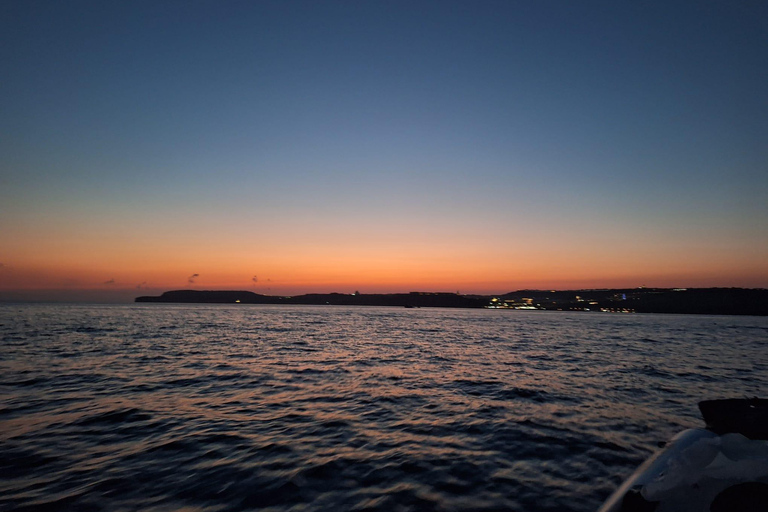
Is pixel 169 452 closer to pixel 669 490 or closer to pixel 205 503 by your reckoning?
pixel 205 503

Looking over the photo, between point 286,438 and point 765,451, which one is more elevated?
point 765,451

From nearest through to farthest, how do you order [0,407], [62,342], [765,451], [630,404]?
[765,451] → [0,407] → [630,404] → [62,342]

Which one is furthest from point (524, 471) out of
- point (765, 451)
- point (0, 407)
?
point (0, 407)

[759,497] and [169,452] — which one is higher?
[759,497]

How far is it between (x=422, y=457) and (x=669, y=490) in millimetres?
5610

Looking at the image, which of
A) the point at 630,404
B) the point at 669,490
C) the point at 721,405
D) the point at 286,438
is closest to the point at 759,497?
the point at 669,490

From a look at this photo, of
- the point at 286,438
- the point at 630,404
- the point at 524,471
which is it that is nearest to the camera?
the point at 524,471

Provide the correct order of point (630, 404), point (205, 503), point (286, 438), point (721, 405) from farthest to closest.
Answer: point (630, 404)
point (286, 438)
point (721, 405)
point (205, 503)

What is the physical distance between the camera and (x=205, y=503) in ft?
23.5

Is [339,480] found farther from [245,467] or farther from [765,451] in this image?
[765,451]

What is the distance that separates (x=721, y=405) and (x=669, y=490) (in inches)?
170

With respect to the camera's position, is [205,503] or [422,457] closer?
[205,503]

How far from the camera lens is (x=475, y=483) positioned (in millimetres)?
8188

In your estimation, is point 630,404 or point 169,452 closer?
point 169,452
